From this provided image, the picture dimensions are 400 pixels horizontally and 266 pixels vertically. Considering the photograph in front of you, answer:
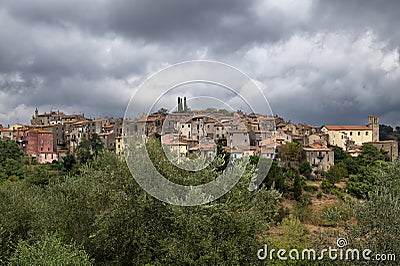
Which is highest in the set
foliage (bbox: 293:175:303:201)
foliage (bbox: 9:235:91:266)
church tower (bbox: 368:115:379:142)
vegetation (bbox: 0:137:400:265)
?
church tower (bbox: 368:115:379:142)

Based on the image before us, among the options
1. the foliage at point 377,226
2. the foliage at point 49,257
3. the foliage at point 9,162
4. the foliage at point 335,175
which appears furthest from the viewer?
the foliage at point 335,175

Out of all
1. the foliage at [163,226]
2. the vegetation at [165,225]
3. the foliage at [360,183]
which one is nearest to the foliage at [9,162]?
the vegetation at [165,225]

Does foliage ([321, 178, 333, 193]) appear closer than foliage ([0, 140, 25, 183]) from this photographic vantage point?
No

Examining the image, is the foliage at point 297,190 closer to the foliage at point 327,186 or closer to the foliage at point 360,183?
the foliage at point 327,186

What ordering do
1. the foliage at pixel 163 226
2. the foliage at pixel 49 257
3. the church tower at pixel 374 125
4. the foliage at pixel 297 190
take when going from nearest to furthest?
the foliage at pixel 49 257 < the foliage at pixel 163 226 < the foliage at pixel 297 190 < the church tower at pixel 374 125

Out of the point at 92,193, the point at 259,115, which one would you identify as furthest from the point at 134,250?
the point at 259,115

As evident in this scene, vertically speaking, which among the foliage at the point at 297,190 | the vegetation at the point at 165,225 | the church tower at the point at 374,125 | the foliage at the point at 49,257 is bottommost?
the foliage at the point at 297,190

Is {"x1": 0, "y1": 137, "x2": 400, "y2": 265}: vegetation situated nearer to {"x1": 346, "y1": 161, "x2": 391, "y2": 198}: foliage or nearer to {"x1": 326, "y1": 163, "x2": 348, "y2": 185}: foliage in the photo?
{"x1": 346, "y1": 161, "x2": 391, "y2": 198}: foliage

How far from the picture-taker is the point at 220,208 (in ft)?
38.7

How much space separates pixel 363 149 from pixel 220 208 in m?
54.9

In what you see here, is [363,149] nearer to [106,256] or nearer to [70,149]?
[70,149]

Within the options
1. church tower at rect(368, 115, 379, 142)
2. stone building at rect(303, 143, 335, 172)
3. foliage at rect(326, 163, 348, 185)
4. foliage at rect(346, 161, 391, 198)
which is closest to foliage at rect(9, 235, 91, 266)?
foliage at rect(346, 161, 391, 198)

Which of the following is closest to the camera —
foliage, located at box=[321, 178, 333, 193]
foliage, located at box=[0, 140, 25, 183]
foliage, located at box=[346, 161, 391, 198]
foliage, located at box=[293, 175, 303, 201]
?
foliage, located at box=[346, 161, 391, 198]

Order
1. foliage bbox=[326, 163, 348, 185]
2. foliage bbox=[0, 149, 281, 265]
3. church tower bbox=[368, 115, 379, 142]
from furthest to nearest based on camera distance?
1. church tower bbox=[368, 115, 379, 142]
2. foliage bbox=[326, 163, 348, 185]
3. foliage bbox=[0, 149, 281, 265]
